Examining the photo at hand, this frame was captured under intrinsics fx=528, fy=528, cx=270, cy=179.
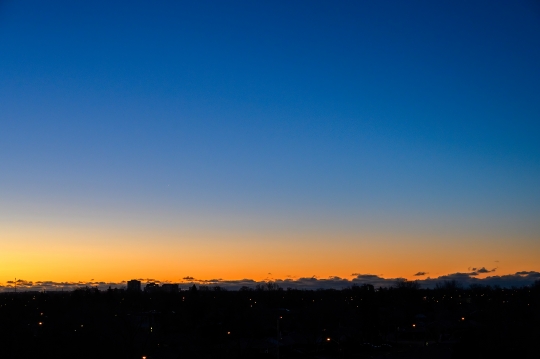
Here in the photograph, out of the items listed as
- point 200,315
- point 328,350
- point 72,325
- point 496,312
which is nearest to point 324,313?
point 328,350

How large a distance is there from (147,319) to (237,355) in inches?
923

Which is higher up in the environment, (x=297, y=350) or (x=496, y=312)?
(x=496, y=312)

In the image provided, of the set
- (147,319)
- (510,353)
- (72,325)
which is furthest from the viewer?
(147,319)

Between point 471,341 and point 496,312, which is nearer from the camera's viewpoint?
point 471,341

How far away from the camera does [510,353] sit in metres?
32.1

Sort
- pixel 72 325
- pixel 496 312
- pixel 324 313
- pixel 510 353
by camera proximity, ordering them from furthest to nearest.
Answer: pixel 324 313 < pixel 496 312 < pixel 72 325 < pixel 510 353

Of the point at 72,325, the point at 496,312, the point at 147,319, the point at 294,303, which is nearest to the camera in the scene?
the point at 72,325

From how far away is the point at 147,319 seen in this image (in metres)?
60.3

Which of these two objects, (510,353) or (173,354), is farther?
(173,354)

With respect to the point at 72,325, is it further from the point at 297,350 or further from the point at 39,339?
the point at 297,350

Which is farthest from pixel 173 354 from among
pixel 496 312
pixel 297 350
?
pixel 496 312

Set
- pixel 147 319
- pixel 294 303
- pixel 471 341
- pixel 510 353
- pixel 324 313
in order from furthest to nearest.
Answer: pixel 294 303 → pixel 324 313 → pixel 147 319 → pixel 471 341 → pixel 510 353

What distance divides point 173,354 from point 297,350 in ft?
54.1

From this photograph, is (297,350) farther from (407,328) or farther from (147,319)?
(407,328)
